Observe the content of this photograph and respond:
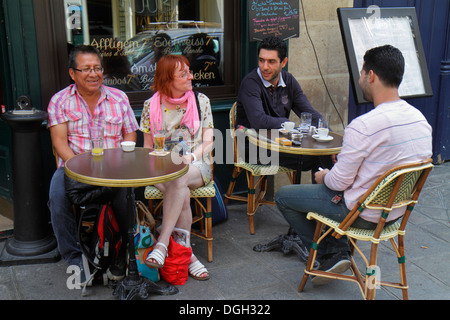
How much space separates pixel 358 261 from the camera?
3547 mm

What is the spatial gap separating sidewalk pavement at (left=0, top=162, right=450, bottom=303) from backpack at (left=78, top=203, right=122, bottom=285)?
0.19 m

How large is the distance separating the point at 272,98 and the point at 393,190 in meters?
1.68

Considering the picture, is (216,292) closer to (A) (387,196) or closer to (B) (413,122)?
(A) (387,196)

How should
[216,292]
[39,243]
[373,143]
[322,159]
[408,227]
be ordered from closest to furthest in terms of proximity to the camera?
[373,143]
[216,292]
[39,243]
[322,159]
[408,227]

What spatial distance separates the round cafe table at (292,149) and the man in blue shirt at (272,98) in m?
0.16

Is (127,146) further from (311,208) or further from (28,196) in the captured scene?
(311,208)

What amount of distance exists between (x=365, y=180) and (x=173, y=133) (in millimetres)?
1499

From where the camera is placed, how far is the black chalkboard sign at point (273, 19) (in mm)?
4113

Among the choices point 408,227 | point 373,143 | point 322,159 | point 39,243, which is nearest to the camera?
point 373,143

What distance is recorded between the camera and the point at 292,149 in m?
3.27

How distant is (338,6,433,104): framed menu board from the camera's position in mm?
4359

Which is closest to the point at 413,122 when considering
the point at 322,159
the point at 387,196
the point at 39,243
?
the point at 387,196

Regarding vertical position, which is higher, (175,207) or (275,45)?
(275,45)

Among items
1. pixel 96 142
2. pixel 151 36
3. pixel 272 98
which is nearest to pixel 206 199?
pixel 96 142
